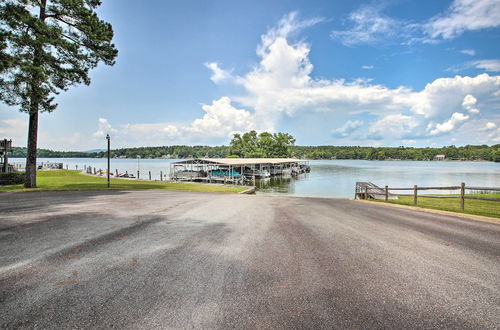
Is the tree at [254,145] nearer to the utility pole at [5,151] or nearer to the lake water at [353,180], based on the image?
the lake water at [353,180]

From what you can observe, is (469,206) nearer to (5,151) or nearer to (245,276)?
(245,276)

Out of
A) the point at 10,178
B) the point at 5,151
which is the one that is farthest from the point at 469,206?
the point at 5,151

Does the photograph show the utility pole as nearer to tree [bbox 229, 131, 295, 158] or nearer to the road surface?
the road surface

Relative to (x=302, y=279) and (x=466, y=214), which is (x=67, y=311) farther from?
(x=466, y=214)

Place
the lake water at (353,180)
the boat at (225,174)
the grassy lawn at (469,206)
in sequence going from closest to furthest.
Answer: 1. the grassy lawn at (469,206)
2. the lake water at (353,180)
3. the boat at (225,174)

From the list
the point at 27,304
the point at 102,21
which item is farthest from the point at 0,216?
the point at 102,21

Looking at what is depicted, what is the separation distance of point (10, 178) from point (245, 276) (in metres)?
24.0

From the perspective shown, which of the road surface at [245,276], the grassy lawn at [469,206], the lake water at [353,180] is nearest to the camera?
the road surface at [245,276]

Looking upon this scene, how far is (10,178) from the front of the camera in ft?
61.5

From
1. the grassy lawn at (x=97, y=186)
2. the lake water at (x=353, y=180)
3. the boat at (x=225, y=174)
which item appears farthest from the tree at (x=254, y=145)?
the grassy lawn at (x=97, y=186)

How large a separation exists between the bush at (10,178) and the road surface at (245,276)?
51.1 ft

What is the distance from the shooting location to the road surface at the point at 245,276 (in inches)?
124

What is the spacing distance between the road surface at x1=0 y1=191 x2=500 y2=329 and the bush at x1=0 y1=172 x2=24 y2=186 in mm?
15563

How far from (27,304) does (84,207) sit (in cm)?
852
